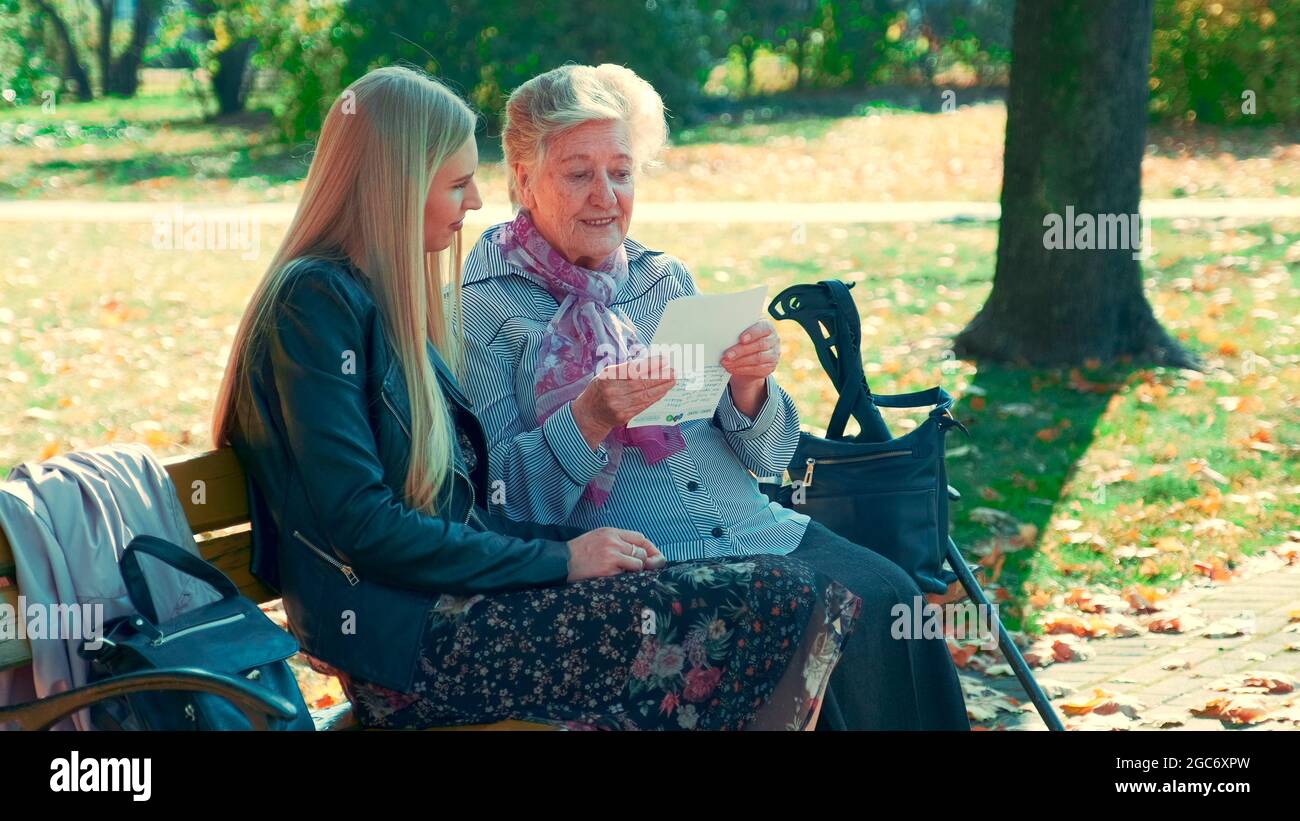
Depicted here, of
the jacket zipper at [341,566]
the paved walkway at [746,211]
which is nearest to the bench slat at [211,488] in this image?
the jacket zipper at [341,566]

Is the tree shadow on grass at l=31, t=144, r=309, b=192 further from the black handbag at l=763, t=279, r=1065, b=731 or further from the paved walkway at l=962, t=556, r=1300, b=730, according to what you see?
the black handbag at l=763, t=279, r=1065, b=731

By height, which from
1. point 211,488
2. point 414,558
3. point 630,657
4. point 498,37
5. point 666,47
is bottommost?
point 630,657

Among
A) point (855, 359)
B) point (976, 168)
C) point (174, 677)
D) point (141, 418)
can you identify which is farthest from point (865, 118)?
point (174, 677)

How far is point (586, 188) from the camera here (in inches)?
141

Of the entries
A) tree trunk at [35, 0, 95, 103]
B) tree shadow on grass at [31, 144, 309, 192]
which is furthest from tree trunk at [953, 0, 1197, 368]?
tree trunk at [35, 0, 95, 103]

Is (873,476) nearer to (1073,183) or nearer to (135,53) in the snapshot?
(1073,183)

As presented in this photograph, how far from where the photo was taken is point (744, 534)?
11.6ft

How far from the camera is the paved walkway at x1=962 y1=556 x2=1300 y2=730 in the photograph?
13.9ft

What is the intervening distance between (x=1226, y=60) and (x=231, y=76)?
14.5 m

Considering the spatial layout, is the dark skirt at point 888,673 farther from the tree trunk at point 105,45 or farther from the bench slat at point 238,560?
the tree trunk at point 105,45

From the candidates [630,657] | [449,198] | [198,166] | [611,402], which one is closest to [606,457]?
[611,402]

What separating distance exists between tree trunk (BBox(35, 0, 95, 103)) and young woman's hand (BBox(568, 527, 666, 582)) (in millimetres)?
23636
